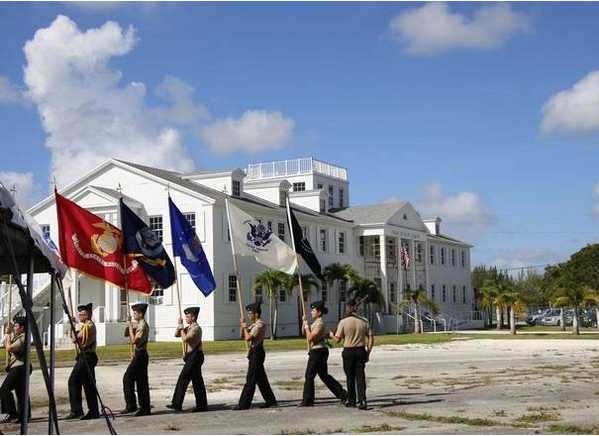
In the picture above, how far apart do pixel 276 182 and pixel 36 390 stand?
1524 inches

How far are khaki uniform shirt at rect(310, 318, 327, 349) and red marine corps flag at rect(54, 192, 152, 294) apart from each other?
319cm

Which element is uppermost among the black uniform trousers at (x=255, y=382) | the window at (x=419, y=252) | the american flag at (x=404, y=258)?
the window at (x=419, y=252)

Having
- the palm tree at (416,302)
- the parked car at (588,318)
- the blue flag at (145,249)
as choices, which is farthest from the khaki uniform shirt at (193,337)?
the parked car at (588,318)

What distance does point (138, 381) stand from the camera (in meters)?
14.3

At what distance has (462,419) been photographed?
40.9 feet

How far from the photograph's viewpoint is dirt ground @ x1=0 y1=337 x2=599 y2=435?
12008 mm

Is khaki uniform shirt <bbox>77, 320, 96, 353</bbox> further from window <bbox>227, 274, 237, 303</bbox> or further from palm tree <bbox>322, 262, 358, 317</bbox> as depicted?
palm tree <bbox>322, 262, 358, 317</bbox>

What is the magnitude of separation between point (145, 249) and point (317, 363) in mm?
3770

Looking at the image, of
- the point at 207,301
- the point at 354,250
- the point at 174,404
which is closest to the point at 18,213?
the point at 174,404

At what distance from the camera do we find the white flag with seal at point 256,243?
1736 centimetres

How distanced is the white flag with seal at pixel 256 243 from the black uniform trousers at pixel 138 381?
3.59 metres

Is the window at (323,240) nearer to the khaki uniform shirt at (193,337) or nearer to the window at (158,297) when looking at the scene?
the window at (158,297)

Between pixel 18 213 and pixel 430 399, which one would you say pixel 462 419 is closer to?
pixel 430 399

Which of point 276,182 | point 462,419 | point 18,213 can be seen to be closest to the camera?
point 18,213
